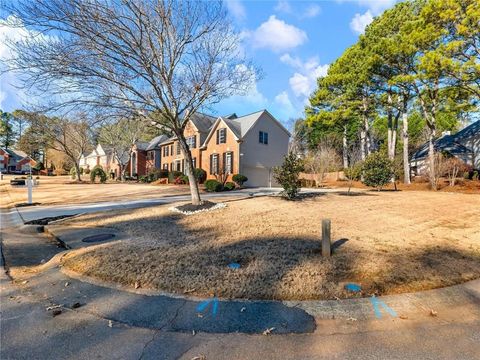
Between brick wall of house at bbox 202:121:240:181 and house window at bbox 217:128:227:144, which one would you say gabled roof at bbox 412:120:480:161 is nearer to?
brick wall of house at bbox 202:121:240:181

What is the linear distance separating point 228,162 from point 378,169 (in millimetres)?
13019

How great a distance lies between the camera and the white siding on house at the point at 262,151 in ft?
82.8

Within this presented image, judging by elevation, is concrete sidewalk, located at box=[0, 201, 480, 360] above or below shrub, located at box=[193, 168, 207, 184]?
below

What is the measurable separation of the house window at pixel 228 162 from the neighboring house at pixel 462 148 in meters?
18.7

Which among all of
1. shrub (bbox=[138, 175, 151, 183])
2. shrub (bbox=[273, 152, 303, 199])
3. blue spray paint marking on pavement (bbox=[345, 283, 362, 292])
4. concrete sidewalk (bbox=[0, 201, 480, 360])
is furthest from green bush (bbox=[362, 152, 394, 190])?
shrub (bbox=[138, 175, 151, 183])

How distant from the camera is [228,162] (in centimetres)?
2536

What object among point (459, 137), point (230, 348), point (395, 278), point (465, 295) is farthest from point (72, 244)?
point (459, 137)

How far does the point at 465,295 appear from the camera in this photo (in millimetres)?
3939

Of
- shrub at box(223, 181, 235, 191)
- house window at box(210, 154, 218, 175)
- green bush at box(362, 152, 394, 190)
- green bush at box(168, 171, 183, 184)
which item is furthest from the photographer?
green bush at box(168, 171, 183, 184)

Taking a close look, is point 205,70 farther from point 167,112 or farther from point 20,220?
point 20,220

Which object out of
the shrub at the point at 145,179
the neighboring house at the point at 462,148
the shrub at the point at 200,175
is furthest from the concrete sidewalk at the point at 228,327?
the shrub at the point at 145,179

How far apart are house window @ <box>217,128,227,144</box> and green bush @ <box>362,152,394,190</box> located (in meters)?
13.2

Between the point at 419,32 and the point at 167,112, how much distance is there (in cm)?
1856

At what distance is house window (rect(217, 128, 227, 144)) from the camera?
25.9 m
